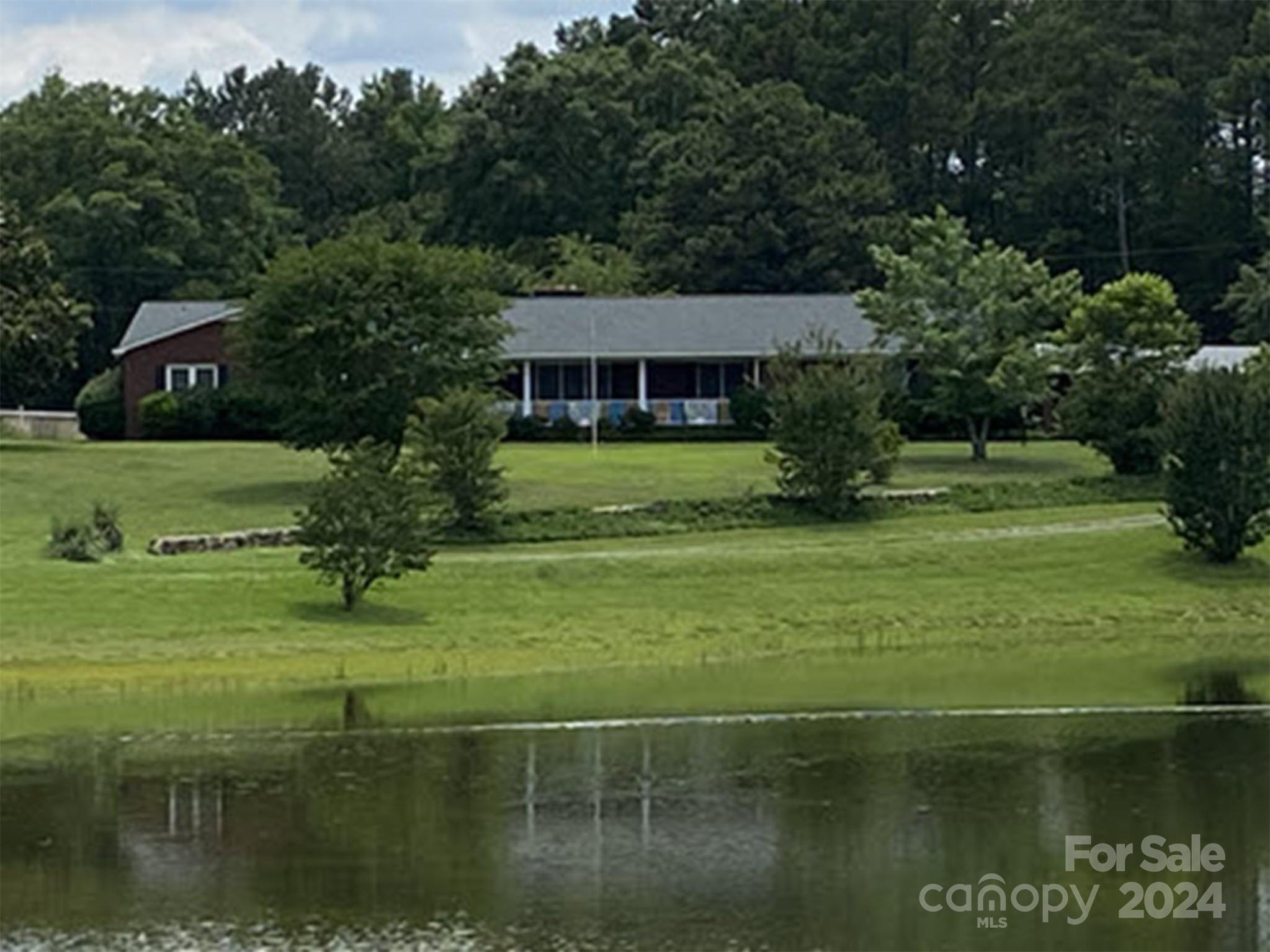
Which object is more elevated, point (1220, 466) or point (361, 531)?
point (1220, 466)

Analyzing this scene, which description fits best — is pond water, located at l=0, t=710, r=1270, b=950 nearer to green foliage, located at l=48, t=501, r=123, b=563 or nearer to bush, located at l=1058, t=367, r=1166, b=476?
green foliage, located at l=48, t=501, r=123, b=563

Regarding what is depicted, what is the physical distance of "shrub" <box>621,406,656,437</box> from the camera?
7456cm

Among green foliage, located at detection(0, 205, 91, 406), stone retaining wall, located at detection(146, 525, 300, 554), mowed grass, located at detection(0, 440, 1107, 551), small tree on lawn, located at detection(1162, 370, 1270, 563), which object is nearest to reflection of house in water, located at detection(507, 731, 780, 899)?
stone retaining wall, located at detection(146, 525, 300, 554)

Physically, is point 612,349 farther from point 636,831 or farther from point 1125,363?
point 636,831

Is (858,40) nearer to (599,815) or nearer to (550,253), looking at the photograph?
(550,253)

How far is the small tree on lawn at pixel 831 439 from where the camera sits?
52.5m

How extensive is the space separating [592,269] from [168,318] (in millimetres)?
21885

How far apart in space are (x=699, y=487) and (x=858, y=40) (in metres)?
61.0

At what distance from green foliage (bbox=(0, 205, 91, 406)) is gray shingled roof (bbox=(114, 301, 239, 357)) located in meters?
6.98

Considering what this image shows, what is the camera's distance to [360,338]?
57.1m

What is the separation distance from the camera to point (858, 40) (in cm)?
11362

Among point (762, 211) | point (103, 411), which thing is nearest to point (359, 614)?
point (103, 411)

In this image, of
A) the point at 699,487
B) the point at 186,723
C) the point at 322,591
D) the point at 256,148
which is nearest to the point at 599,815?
the point at 186,723

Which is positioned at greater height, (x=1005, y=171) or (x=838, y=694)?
(x=1005, y=171)
